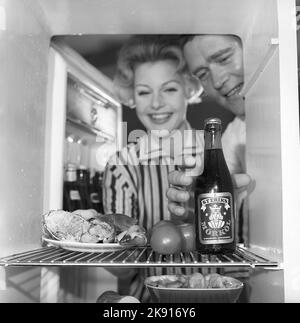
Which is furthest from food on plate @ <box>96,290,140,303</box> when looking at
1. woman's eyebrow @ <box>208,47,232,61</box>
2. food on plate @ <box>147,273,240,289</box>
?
woman's eyebrow @ <box>208,47,232,61</box>

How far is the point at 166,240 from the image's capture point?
1.18m

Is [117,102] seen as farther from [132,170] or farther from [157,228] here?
[157,228]

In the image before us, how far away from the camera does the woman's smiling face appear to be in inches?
61.8

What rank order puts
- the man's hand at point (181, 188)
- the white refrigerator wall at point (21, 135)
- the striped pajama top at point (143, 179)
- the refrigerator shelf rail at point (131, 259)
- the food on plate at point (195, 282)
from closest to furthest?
the refrigerator shelf rail at point (131, 259)
the white refrigerator wall at point (21, 135)
the food on plate at point (195, 282)
the man's hand at point (181, 188)
the striped pajama top at point (143, 179)

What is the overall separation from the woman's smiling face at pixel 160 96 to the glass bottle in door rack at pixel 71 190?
310 mm

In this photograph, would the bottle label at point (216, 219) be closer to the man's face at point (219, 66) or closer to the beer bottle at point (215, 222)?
the beer bottle at point (215, 222)

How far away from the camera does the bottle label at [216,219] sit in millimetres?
1118

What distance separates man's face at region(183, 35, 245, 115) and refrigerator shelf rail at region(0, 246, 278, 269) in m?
0.58

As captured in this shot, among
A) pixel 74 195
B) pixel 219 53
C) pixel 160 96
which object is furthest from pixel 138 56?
pixel 74 195

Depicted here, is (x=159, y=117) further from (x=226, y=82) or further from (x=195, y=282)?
(x=195, y=282)

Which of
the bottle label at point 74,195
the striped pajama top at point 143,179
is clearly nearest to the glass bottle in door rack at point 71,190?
the bottle label at point 74,195

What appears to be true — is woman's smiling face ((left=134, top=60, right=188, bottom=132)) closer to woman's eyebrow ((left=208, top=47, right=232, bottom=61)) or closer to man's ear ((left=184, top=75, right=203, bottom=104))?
man's ear ((left=184, top=75, right=203, bottom=104))

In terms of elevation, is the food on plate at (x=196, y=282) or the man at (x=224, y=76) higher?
the man at (x=224, y=76)
